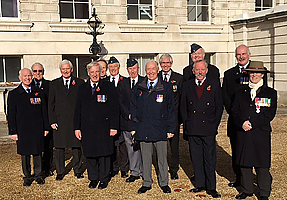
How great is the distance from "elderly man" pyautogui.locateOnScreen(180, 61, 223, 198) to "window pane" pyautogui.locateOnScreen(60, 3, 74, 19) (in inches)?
422

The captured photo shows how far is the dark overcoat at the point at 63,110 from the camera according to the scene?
5758 millimetres

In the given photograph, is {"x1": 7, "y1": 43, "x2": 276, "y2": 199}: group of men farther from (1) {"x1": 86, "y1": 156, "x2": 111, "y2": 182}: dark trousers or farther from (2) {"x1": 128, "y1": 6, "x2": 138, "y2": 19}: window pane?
(2) {"x1": 128, "y1": 6, "x2": 138, "y2": 19}: window pane

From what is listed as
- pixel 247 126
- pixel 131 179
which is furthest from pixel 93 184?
pixel 247 126

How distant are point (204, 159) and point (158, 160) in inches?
26.1

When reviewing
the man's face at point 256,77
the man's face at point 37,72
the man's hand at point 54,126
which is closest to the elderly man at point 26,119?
the man's hand at point 54,126

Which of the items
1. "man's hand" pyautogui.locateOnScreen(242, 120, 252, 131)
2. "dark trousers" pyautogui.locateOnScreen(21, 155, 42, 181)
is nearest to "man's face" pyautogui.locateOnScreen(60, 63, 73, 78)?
"dark trousers" pyautogui.locateOnScreen(21, 155, 42, 181)

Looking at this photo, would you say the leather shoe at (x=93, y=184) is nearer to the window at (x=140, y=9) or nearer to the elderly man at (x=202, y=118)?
the elderly man at (x=202, y=118)

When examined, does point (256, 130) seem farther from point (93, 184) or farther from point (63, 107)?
point (63, 107)

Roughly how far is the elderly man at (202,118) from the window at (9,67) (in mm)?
10905

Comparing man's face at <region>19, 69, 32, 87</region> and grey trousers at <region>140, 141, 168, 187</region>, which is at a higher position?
man's face at <region>19, 69, 32, 87</region>

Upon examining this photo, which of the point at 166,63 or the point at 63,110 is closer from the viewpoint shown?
the point at 166,63

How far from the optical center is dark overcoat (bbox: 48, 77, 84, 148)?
18.9ft

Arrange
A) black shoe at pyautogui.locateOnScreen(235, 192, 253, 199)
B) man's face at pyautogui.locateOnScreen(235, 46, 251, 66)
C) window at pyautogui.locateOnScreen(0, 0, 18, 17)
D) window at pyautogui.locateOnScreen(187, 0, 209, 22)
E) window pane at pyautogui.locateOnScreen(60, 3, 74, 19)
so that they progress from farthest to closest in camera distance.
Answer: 1. window at pyautogui.locateOnScreen(187, 0, 209, 22)
2. window pane at pyautogui.locateOnScreen(60, 3, 74, 19)
3. window at pyautogui.locateOnScreen(0, 0, 18, 17)
4. man's face at pyautogui.locateOnScreen(235, 46, 251, 66)
5. black shoe at pyautogui.locateOnScreen(235, 192, 253, 199)

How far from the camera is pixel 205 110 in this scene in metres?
4.88
